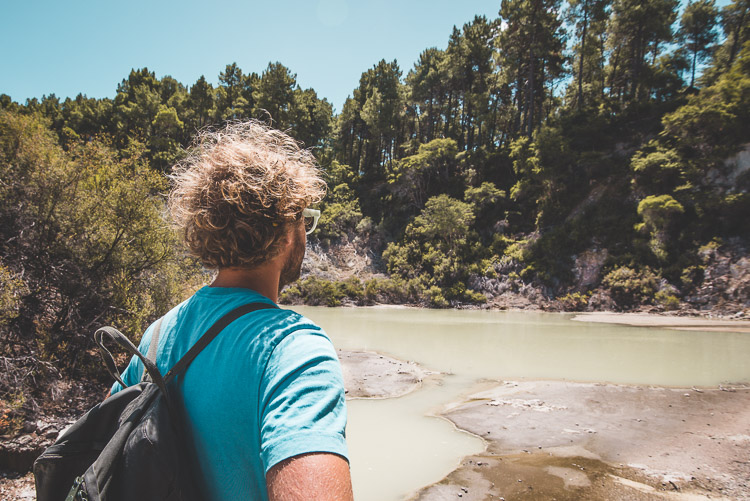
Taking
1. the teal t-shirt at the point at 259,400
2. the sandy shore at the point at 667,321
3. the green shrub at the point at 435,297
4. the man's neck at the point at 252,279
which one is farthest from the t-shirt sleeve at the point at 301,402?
the green shrub at the point at 435,297

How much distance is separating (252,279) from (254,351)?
0.34 meters

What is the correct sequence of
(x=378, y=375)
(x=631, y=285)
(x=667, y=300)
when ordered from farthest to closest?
1. (x=631, y=285)
2. (x=667, y=300)
3. (x=378, y=375)

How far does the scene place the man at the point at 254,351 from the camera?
66 cm

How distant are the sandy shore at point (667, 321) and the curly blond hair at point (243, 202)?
1881cm

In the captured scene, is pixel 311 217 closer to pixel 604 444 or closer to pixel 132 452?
pixel 132 452

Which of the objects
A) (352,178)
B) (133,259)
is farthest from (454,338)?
(352,178)

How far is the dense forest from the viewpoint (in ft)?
24.0

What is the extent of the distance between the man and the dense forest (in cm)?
343

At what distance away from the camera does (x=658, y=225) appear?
2055cm

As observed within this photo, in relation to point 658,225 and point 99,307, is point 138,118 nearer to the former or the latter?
point 99,307

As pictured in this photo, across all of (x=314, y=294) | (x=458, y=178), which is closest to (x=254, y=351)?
(x=314, y=294)

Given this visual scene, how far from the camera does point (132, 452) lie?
699mm

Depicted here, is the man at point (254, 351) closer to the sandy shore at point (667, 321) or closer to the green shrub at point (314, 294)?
the sandy shore at point (667, 321)

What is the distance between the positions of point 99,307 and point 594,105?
116 feet
